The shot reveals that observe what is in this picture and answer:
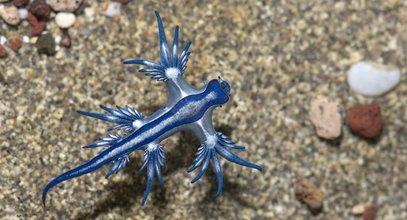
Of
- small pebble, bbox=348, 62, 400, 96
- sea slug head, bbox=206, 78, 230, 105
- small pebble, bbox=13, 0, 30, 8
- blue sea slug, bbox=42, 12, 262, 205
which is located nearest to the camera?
blue sea slug, bbox=42, 12, 262, 205

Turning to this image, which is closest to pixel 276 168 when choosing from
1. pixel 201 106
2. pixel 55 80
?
pixel 201 106

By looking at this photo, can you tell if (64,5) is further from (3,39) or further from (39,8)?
(3,39)

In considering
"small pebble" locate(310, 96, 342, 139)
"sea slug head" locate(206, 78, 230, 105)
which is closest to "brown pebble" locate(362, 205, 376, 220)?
"small pebble" locate(310, 96, 342, 139)

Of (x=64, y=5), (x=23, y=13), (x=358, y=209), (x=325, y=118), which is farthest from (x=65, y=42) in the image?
(x=358, y=209)

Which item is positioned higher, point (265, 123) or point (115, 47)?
point (115, 47)

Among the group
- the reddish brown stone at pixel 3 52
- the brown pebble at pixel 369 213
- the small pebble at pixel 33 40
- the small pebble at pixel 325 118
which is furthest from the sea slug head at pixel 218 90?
the brown pebble at pixel 369 213

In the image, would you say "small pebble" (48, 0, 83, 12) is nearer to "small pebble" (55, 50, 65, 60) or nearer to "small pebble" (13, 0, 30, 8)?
"small pebble" (13, 0, 30, 8)

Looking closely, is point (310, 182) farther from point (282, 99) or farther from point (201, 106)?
point (201, 106)
